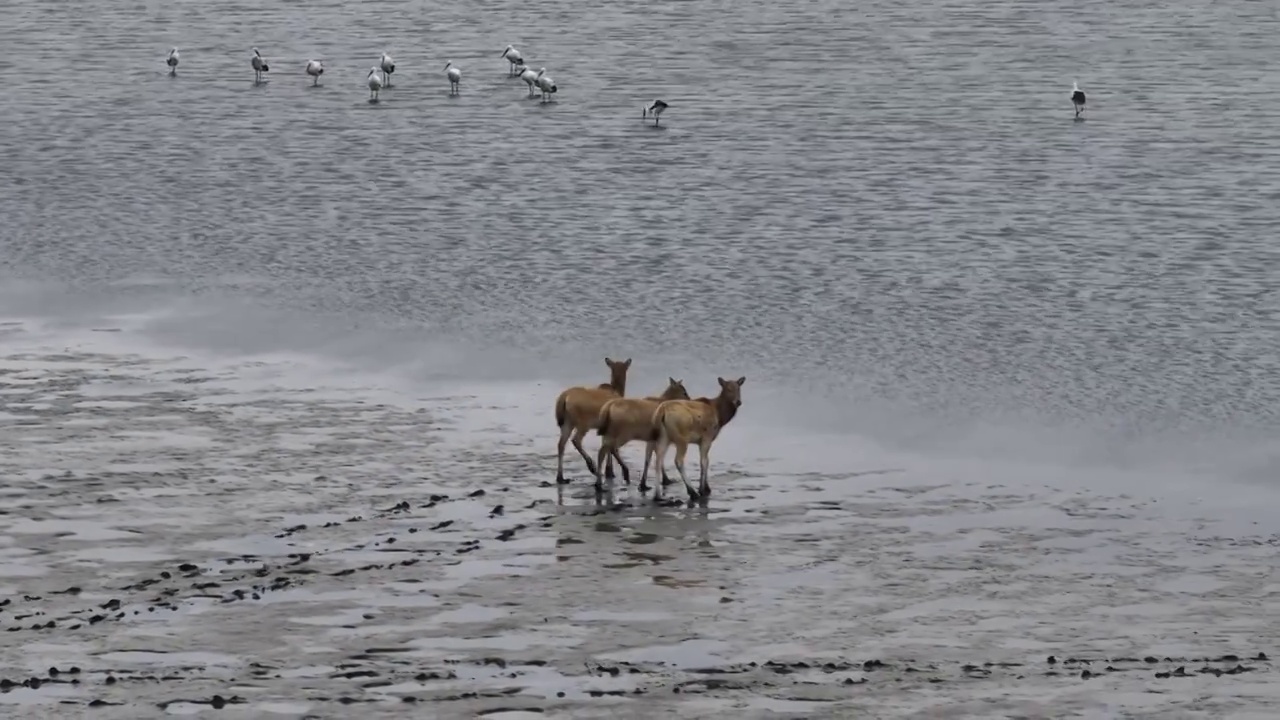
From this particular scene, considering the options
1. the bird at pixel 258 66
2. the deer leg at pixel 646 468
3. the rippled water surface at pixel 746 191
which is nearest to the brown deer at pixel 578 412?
the deer leg at pixel 646 468

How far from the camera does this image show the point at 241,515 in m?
19.7

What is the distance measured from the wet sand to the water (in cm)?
10

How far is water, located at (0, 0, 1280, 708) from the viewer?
21406 mm

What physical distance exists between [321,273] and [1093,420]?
12.7 meters

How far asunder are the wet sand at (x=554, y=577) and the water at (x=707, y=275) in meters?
0.10

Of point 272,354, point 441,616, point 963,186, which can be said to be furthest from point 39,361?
point 963,186

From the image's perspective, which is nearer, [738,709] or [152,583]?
[738,709]

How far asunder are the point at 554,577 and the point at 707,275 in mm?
14387

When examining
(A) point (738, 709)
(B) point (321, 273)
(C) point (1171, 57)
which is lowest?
(A) point (738, 709)

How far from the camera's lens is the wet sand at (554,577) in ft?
49.8

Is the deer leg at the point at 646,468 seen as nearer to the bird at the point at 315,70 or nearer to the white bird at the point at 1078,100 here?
the white bird at the point at 1078,100

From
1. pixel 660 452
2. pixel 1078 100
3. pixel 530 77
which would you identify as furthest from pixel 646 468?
pixel 530 77

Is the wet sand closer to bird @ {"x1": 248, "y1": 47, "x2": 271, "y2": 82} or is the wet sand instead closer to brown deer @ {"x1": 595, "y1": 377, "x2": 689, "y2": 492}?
brown deer @ {"x1": 595, "y1": 377, "x2": 689, "y2": 492}

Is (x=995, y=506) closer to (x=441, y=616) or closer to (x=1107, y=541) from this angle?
(x=1107, y=541)
